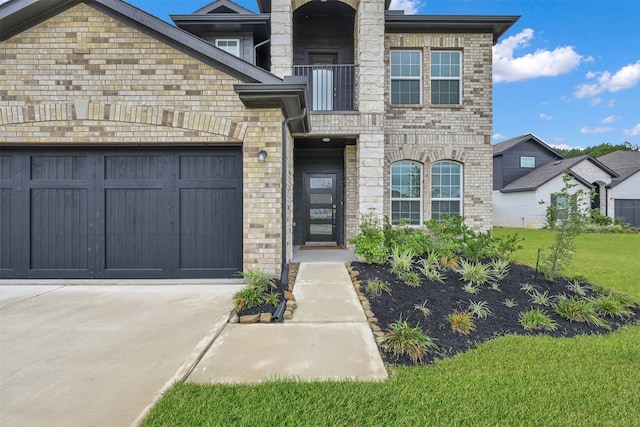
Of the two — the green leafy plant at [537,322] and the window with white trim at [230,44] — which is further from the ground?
the window with white trim at [230,44]

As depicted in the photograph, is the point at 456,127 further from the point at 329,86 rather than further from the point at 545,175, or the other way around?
the point at 545,175

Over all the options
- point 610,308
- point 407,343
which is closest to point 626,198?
point 610,308

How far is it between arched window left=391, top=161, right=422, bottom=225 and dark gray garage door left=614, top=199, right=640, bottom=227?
19.7 meters

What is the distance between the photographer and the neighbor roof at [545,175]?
18.3 m

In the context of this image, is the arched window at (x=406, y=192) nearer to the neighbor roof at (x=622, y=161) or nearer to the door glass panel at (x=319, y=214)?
the door glass panel at (x=319, y=214)

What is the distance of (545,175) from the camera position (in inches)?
763

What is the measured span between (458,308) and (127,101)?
19.8 ft

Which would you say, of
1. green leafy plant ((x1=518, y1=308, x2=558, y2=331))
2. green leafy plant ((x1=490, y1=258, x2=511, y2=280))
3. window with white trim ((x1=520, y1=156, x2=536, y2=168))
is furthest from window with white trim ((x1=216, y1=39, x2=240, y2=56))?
window with white trim ((x1=520, y1=156, x2=536, y2=168))

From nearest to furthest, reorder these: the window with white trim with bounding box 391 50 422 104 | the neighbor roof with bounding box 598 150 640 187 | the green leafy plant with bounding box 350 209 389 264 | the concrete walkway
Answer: the concrete walkway, the green leafy plant with bounding box 350 209 389 264, the window with white trim with bounding box 391 50 422 104, the neighbor roof with bounding box 598 150 640 187

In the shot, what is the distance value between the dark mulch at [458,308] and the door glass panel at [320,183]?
4.28m

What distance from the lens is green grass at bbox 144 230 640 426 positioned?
200cm

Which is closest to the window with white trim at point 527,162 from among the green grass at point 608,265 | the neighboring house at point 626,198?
the neighboring house at point 626,198

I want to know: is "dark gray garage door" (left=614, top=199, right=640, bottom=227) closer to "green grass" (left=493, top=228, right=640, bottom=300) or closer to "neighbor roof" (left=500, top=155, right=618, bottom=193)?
"neighbor roof" (left=500, top=155, right=618, bottom=193)

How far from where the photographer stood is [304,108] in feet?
17.6
